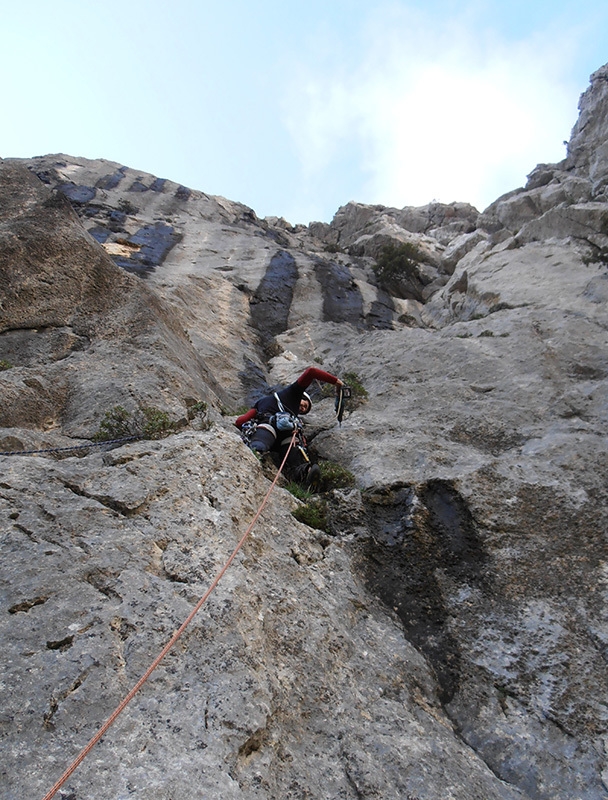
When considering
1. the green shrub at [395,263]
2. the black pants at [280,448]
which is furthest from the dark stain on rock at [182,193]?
the black pants at [280,448]

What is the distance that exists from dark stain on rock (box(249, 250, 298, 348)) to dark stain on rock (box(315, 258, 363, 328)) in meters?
1.29

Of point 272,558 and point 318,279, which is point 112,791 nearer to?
point 272,558

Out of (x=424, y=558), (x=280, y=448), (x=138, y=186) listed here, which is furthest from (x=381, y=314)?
(x=138, y=186)

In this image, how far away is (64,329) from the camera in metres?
9.85

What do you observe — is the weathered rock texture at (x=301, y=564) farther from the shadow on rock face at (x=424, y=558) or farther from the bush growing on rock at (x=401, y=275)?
the bush growing on rock at (x=401, y=275)

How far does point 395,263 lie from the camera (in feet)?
88.4

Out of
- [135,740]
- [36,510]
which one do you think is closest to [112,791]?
[135,740]

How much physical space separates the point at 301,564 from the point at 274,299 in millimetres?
15463

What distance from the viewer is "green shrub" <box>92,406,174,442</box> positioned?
7410mm

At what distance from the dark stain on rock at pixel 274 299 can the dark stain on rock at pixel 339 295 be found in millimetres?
1290


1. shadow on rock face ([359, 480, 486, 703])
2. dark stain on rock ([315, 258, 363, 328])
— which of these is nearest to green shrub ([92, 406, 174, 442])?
shadow on rock face ([359, 480, 486, 703])

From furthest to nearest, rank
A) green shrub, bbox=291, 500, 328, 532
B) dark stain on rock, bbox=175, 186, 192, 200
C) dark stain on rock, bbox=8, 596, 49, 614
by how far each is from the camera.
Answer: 1. dark stain on rock, bbox=175, 186, 192, 200
2. green shrub, bbox=291, 500, 328, 532
3. dark stain on rock, bbox=8, 596, 49, 614

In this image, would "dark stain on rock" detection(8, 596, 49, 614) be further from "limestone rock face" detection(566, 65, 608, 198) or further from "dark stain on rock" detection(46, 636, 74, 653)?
"limestone rock face" detection(566, 65, 608, 198)

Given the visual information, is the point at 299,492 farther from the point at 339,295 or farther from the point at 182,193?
the point at 182,193
